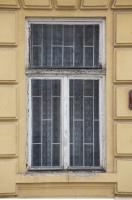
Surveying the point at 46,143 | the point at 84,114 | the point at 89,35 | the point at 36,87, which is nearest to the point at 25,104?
the point at 36,87

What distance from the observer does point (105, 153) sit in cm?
622

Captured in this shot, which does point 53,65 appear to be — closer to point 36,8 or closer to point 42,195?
point 36,8

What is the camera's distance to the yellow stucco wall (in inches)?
241

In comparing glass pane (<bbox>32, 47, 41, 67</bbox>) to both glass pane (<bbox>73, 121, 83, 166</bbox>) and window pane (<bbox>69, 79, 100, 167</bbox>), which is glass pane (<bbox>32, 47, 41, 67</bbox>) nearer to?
window pane (<bbox>69, 79, 100, 167</bbox>)

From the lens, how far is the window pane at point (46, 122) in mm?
6312

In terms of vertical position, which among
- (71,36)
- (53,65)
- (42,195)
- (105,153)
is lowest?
(42,195)

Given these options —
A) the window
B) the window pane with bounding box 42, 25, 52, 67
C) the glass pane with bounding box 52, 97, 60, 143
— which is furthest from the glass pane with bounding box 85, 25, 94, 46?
the glass pane with bounding box 52, 97, 60, 143

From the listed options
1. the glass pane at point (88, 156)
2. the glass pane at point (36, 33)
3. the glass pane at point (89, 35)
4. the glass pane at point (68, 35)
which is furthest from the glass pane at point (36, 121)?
the glass pane at point (89, 35)

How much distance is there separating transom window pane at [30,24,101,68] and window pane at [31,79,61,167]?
1.01 ft

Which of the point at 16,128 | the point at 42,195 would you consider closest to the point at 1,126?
Result: the point at 16,128

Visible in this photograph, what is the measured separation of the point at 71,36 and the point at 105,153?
5.32 feet

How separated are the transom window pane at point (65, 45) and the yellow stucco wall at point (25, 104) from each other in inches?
7.3

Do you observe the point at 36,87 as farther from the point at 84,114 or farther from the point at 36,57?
the point at 84,114

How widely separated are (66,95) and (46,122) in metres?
0.45
